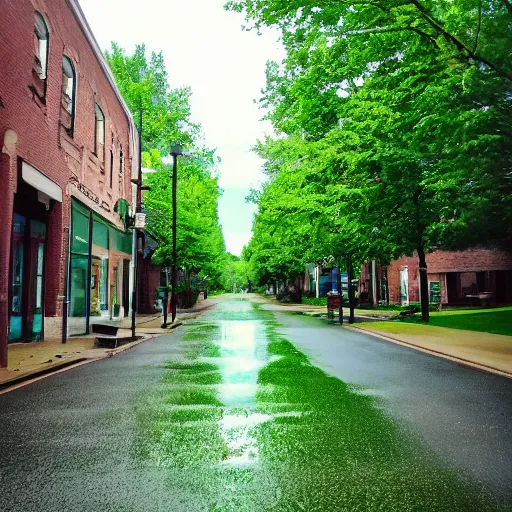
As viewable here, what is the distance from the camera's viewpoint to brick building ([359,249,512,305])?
1383 inches

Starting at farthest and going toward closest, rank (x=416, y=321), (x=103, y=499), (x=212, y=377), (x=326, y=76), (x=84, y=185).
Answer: (x=416, y=321)
(x=84, y=185)
(x=326, y=76)
(x=212, y=377)
(x=103, y=499)

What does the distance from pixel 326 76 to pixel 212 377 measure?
40.6ft

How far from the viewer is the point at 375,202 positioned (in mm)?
20812

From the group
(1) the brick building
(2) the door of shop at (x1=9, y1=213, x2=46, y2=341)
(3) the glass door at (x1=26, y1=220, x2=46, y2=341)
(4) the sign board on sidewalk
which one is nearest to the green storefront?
(3) the glass door at (x1=26, y1=220, x2=46, y2=341)

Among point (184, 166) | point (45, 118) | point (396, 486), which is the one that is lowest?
point (396, 486)

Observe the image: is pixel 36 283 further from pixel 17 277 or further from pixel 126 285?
pixel 126 285

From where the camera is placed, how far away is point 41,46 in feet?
47.4

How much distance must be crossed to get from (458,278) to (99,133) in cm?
2899

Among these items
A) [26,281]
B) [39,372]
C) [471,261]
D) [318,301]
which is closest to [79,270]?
[26,281]

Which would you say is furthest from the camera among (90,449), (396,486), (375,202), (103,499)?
(375,202)

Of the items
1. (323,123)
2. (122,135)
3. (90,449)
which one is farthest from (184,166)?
(90,449)

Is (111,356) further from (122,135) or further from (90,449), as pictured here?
(122,135)

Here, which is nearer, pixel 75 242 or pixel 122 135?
pixel 75 242

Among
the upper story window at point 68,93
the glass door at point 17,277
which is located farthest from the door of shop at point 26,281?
the upper story window at point 68,93
